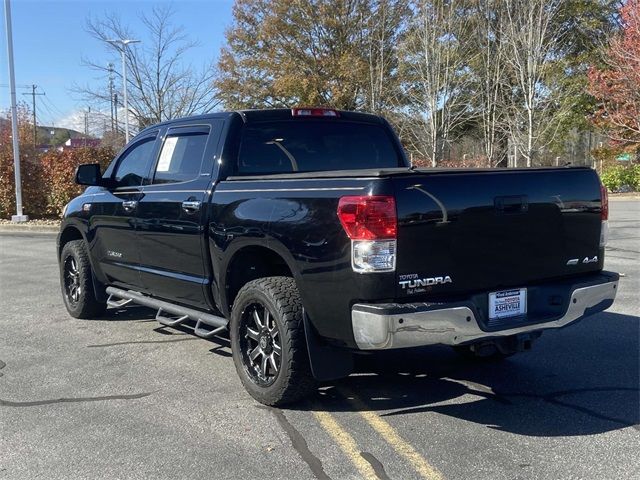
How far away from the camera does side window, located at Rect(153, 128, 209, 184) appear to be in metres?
5.30

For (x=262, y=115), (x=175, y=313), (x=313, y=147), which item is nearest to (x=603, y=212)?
(x=313, y=147)

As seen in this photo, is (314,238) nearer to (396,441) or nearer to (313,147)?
(396,441)

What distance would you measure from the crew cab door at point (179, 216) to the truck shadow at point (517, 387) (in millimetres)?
1431

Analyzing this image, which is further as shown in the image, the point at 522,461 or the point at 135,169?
the point at 135,169

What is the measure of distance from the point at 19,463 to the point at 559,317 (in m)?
3.39

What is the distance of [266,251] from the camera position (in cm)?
453

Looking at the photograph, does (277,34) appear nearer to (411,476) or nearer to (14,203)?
(14,203)

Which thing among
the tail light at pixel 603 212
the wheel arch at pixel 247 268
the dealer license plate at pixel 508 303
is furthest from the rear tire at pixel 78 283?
the tail light at pixel 603 212

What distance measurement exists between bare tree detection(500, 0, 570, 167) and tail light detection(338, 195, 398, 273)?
18331 millimetres

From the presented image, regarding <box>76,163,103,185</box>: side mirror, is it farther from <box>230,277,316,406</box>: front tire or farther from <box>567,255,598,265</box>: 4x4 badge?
<box>567,255,598,265</box>: 4x4 badge

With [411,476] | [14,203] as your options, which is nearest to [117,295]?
[411,476]

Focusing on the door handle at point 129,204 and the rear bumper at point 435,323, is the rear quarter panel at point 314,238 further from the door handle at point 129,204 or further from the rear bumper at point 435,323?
the door handle at point 129,204

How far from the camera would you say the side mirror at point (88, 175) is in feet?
20.8

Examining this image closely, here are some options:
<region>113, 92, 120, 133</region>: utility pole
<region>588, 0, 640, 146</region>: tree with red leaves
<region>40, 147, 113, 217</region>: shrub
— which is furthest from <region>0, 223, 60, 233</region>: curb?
<region>588, 0, 640, 146</region>: tree with red leaves
